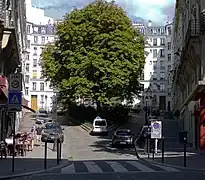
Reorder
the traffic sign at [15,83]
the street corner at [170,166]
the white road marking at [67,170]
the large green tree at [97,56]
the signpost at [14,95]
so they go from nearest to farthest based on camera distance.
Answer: the signpost at [14,95] → the traffic sign at [15,83] → the white road marking at [67,170] → the street corner at [170,166] → the large green tree at [97,56]

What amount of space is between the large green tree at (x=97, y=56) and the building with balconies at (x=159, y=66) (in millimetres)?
54039

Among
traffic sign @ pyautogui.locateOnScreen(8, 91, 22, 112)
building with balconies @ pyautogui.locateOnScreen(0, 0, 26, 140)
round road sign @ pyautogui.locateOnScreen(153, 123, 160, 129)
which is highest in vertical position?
building with balconies @ pyautogui.locateOnScreen(0, 0, 26, 140)

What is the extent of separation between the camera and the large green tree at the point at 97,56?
54.8m

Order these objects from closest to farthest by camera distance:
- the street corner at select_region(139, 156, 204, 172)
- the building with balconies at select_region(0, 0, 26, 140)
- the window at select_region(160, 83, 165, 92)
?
the street corner at select_region(139, 156, 204, 172) → the building with balconies at select_region(0, 0, 26, 140) → the window at select_region(160, 83, 165, 92)

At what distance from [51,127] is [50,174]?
25.5m

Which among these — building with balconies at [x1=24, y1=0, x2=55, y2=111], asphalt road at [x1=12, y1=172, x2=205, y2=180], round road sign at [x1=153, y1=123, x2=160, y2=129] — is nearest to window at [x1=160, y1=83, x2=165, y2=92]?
building with balconies at [x1=24, y1=0, x2=55, y2=111]

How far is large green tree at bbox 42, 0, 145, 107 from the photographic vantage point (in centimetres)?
5478

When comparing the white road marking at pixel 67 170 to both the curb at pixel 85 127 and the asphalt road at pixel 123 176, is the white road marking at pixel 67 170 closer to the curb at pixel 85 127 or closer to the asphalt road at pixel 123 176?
the asphalt road at pixel 123 176

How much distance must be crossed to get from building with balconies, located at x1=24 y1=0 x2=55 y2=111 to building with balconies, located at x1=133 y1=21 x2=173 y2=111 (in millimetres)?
21518

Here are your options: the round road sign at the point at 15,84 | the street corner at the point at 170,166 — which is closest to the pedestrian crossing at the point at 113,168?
the street corner at the point at 170,166

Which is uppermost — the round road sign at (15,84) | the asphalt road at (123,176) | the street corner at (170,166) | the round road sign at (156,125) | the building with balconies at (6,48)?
the building with balconies at (6,48)

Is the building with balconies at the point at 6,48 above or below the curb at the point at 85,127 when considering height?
above

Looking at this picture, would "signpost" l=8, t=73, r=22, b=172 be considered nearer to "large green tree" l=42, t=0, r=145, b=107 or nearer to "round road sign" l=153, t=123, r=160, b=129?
"round road sign" l=153, t=123, r=160, b=129

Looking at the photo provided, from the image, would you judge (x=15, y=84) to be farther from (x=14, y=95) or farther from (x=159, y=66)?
(x=159, y=66)
